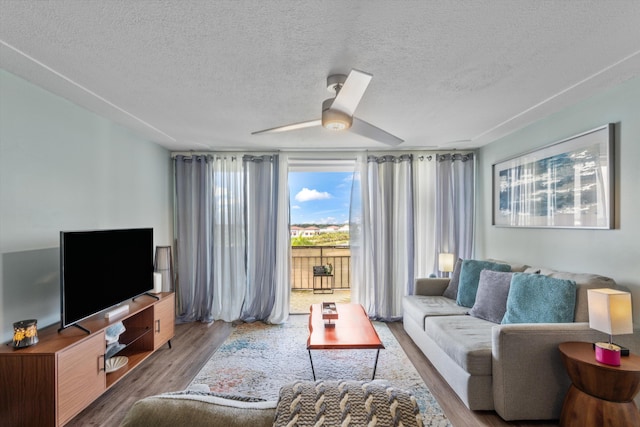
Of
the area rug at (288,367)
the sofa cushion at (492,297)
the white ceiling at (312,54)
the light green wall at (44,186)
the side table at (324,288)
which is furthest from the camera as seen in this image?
the side table at (324,288)

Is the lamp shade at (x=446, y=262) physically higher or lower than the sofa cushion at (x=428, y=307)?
higher

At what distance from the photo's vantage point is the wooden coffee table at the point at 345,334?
7.55 ft

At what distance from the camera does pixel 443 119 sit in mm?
2955

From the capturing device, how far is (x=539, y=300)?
2338mm

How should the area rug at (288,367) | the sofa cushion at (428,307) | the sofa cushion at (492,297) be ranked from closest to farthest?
the area rug at (288,367), the sofa cushion at (492,297), the sofa cushion at (428,307)

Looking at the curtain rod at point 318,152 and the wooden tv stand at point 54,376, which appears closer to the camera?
the wooden tv stand at point 54,376

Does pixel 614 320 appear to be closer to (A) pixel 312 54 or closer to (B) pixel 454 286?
(B) pixel 454 286

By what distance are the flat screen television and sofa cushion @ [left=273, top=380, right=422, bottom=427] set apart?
2181 millimetres

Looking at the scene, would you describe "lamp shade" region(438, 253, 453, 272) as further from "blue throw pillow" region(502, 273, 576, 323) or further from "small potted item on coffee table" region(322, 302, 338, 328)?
"small potted item on coffee table" region(322, 302, 338, 328)

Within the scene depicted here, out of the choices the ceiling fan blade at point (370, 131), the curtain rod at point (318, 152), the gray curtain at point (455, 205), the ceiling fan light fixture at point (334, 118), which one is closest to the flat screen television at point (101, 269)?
the curtain rod at point (318, 152)

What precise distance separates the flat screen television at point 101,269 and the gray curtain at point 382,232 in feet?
8.63

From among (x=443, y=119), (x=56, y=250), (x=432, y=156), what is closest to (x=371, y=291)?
(x=432, y=156)

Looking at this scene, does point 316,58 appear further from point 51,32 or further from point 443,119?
point 443,119

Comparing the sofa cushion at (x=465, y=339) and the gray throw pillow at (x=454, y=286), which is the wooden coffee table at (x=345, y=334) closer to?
the sofa cushion at (x=465, y=339)
